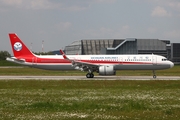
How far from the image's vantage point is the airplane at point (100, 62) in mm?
42656

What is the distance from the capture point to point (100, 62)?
43938mm

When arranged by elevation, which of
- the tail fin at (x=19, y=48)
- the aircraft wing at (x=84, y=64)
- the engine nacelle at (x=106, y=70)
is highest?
the tail fin at (x=19, y=48)

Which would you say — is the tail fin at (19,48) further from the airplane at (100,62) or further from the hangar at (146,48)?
the hangar at (146,48)

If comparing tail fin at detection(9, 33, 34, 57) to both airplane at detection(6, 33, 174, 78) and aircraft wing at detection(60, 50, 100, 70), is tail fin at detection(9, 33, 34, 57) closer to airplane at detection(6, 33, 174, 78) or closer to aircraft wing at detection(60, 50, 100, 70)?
airplane at detection(6, 33, 174, 78)

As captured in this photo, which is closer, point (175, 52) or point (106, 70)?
point (106, 70)

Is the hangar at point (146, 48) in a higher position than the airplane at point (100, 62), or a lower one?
higher

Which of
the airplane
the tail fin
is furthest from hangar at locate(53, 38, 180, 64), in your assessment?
the airplane

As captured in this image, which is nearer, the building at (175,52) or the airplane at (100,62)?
the airplane at (100,62)

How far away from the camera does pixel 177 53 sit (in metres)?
146

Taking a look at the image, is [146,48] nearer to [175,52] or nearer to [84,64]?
[175,52]

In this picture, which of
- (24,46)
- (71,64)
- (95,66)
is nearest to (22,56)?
(24,46)

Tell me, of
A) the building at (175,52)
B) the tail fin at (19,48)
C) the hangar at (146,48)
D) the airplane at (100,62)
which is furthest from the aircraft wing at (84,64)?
the building at (175,52)

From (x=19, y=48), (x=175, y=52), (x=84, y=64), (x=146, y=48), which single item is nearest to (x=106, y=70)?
(x=84, y=64)

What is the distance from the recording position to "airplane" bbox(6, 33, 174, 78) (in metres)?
42.7
